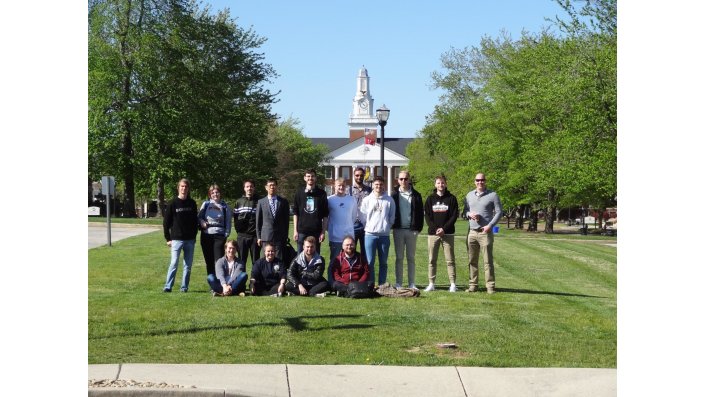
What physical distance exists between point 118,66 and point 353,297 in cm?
3863

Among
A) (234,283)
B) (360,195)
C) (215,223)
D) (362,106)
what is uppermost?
(362,106)

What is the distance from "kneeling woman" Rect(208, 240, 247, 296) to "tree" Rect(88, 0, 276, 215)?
36.1 meters

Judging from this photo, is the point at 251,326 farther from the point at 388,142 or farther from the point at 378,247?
the point at 388,142

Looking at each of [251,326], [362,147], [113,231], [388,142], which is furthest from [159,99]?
[388,142]

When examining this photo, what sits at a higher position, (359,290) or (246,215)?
(246,215)

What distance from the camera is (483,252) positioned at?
15250 mm

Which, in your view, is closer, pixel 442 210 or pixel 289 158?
pixel 442 210

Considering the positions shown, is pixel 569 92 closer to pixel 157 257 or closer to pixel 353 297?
pixel 157 257

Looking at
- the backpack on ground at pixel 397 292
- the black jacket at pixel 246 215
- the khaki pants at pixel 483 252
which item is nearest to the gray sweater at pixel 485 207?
the khaki pants at pixel 483 252

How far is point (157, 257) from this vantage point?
23438mm

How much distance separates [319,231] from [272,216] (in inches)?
30.2

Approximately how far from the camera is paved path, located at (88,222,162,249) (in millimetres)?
31438

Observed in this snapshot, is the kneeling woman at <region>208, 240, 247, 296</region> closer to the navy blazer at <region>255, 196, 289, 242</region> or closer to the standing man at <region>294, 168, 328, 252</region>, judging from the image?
the navy blazer at <region>255, 196, 289, 242</region>
